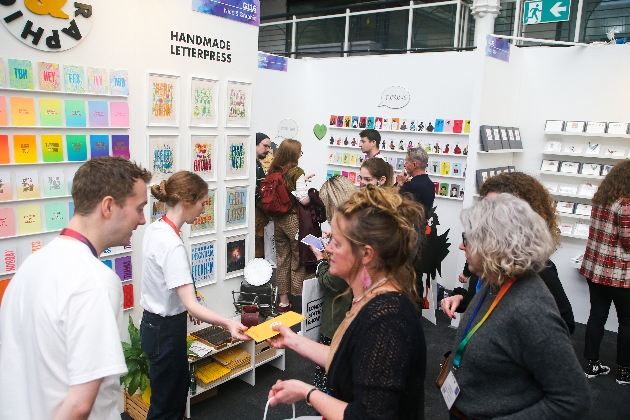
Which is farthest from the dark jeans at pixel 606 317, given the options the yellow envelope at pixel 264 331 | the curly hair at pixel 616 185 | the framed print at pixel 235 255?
the yellow envelope at pixel 264 331

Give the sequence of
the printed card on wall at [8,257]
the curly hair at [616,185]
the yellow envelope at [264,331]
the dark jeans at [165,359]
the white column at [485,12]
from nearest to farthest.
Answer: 1. the yellow envelope at [264,331]
2. the dark jeans at [165,359]
3. the printed card on wall at [8,257]
4. the curly hair at [616,185]
5. the white column at [485,12]

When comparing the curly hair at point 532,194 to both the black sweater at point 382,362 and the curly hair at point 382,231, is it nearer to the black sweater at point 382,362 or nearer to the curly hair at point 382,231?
the curly hair at point 382,231

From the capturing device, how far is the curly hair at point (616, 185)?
362cm

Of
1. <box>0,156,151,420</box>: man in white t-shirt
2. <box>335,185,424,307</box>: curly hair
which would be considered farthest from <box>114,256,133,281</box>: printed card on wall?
<box>335,185,424,307</box>: curly hair

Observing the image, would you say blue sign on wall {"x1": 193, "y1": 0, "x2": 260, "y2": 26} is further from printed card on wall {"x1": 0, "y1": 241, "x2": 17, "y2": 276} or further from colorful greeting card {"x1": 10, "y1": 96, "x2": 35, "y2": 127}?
printed card on wall {"x1": 0, "y1": 241, "x2": 17, "y2": 276}

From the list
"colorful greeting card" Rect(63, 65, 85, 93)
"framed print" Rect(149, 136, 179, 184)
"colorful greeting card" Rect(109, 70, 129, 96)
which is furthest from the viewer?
"framed print" Rect(149, 136, 179, 184)

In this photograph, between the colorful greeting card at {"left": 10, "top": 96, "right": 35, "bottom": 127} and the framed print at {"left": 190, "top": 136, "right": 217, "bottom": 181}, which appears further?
the framed print at {"left": 190, "top": 136, "right": 217, "bottom": 181}

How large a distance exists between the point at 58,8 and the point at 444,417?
11.8 ft

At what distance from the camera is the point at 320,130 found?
707cm

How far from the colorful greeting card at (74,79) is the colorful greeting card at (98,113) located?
11 centimetres

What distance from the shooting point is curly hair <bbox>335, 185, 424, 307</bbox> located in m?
1.51

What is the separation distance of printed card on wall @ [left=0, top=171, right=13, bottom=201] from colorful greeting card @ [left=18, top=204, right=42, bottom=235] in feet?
0.32

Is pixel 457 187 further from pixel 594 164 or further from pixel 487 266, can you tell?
pixel 487 266

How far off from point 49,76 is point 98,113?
1.12ft
